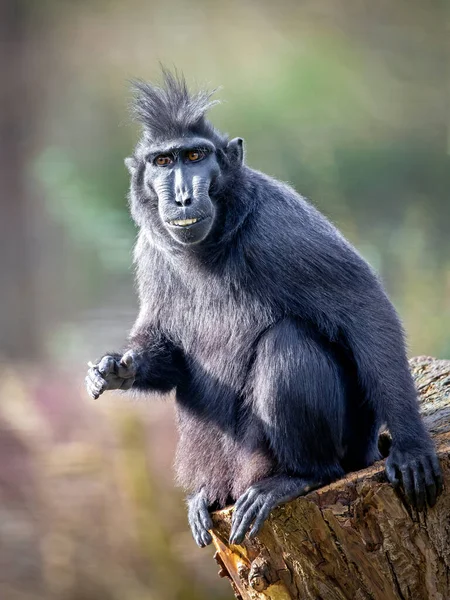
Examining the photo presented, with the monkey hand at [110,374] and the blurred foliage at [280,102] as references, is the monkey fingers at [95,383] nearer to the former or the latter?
the monkey hand at [110,374]

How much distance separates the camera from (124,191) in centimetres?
746

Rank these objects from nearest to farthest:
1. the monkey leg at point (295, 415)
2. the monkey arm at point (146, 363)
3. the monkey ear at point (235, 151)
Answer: the monkey leg at point (295, 415) → the monkey arm at point (146, 363) → the monkey ear at point (235, 151)

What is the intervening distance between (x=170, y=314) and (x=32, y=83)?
4361mm

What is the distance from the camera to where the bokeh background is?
732 centimetres

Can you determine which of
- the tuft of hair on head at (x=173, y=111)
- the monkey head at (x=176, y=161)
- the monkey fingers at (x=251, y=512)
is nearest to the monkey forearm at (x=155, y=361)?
the monkey head at (x=176, y=161)

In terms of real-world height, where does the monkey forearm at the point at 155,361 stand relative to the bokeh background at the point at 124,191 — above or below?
below

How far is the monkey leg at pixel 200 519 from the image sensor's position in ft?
12.1

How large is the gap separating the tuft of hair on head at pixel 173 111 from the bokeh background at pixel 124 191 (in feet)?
11.0

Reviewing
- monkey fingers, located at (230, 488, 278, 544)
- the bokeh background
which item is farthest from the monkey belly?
the bokeh background

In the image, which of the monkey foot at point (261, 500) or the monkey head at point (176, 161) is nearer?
the monkey foot at point (261, 500)

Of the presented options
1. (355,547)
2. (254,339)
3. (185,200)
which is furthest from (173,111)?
(355,547)

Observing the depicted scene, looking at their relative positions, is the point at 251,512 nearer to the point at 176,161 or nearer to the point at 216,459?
the point at 216,459

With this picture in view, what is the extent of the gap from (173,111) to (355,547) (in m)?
2.29

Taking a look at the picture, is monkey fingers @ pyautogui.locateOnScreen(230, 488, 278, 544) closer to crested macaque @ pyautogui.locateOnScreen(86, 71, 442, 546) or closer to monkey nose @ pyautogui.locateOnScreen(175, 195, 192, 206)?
crested macaque @ pyautogui.locateOnScreen(86, 71, 442, 546)
